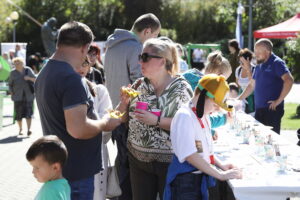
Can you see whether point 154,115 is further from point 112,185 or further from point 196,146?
point 112,185

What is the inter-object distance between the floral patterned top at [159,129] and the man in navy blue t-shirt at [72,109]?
539 millimetres

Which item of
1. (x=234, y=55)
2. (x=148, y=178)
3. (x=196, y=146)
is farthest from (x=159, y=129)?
(x=234, y=55)

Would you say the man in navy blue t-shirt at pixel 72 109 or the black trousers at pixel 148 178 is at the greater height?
the man in navy blue t-shirt at pixel 72 109

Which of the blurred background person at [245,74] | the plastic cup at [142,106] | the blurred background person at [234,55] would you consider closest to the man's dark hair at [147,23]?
the plastic cup at [142,106]

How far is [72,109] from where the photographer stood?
128 inches

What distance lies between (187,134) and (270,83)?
4.25 metres

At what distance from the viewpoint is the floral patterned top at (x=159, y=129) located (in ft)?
13.3

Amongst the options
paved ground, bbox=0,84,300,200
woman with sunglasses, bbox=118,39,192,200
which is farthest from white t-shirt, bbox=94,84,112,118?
paved ground, bbox=0,84,300,200

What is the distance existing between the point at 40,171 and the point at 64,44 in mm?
828

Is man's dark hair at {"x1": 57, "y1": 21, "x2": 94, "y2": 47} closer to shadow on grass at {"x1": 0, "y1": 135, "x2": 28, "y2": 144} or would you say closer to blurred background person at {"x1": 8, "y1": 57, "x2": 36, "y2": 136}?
shadow on grass at {"x1": 0, "y1": 135, "x2": 28, "y2": 144}

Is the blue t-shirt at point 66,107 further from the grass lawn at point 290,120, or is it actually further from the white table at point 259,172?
the grass lawn at point 290,120

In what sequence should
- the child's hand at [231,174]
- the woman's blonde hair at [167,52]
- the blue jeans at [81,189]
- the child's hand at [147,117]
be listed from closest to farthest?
1. the blue jeans at [81,189]
2. the child's hand at [231,174]
3. the child's hand at [147,117]
4. the woman's blonde hair at [167,52]

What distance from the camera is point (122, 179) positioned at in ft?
16.9

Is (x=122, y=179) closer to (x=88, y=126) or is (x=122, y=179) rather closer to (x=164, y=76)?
(x=164, y=76)
